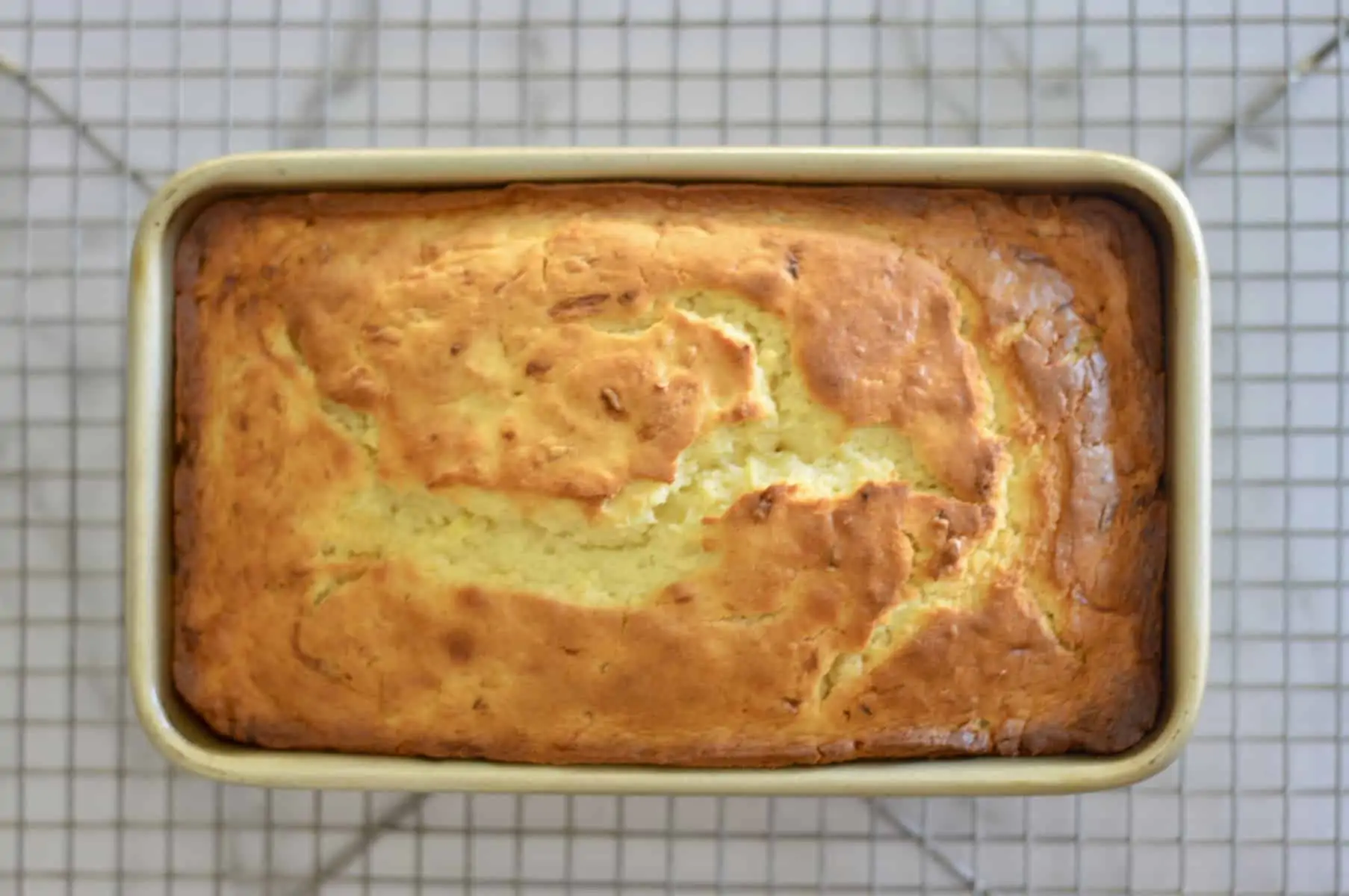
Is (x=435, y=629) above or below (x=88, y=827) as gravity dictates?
above

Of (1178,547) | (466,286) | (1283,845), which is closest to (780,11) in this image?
(466,286)

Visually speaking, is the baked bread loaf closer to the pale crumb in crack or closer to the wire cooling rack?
the pale crumb in crack

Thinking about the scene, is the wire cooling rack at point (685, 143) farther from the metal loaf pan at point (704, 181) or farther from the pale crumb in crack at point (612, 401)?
the pale crumb in crack at point (612, 401)

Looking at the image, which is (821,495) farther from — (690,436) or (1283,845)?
(1283,845)

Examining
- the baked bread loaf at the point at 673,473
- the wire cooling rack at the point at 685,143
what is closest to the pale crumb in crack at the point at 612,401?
the baked bread loaf at the point at 673,473

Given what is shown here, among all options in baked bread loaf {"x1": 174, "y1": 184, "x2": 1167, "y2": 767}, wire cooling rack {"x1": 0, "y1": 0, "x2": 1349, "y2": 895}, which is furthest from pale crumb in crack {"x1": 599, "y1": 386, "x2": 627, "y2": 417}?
wire cooling rack {"x1": 0, "y1": 0, "x2": 1349, "y2": 895}

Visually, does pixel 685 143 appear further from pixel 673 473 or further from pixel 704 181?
pixel 673 473

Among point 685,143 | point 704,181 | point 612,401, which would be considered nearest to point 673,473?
point 612,401
